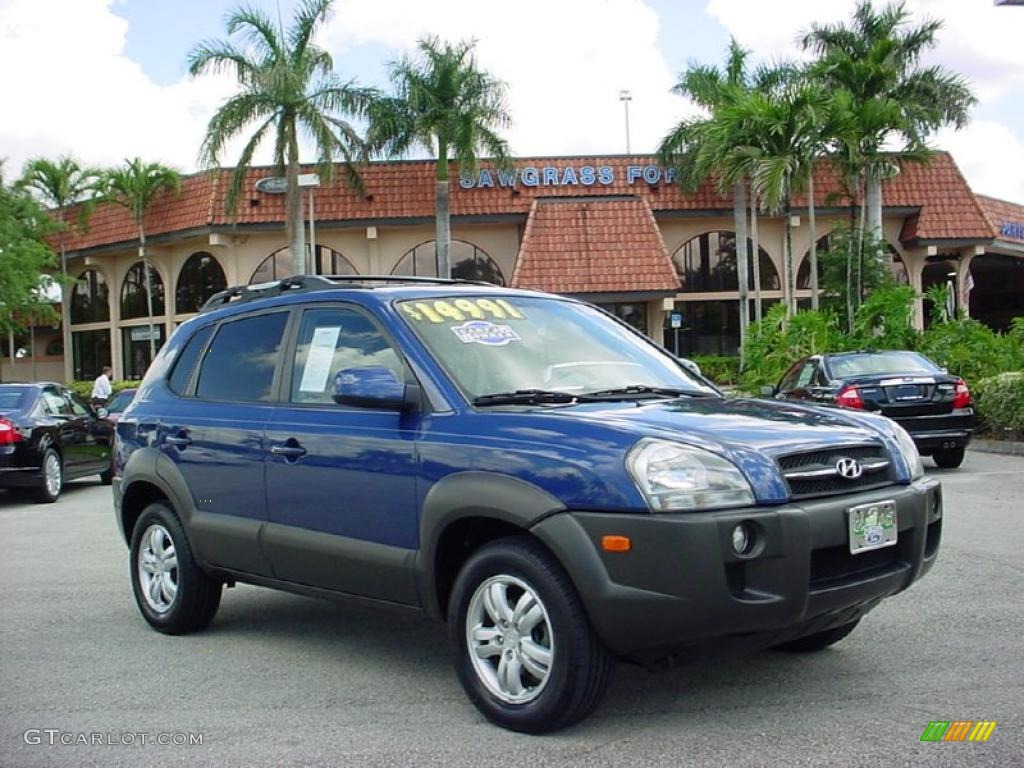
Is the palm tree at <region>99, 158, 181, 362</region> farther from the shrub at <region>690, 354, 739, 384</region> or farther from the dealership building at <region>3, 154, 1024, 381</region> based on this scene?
the shrub at <region>690, 354, 739, 384</region>

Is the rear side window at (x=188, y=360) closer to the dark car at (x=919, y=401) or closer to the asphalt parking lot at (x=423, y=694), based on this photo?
the asphalt parking lot at (x=423, y=694)

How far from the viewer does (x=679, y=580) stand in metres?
4.07

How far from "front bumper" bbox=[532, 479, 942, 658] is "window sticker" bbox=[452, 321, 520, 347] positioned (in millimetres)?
1249

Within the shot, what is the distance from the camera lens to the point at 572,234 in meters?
33.7

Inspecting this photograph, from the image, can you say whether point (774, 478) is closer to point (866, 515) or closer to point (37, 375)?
point (866, 515)

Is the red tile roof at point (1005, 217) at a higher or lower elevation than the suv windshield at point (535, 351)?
higher

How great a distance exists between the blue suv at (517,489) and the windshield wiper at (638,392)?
1.0 inches

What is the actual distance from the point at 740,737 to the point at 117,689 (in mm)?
2914

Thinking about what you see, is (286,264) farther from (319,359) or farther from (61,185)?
(319,359)

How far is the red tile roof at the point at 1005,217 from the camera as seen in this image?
1474 inches

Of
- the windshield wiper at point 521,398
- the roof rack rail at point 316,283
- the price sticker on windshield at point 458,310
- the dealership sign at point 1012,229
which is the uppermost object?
the dealership sign at point 1012,229

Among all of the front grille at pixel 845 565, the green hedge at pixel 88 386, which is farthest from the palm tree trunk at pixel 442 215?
the front grille at pixel 845 565

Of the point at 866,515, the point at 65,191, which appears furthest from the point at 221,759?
the point at 65,191

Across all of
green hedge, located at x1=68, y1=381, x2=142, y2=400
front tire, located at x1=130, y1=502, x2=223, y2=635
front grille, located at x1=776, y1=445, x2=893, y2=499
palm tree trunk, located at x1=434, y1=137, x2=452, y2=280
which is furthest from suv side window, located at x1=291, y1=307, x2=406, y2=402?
green hedge, located at x1=68, y1=381, x2=142, y2=400
